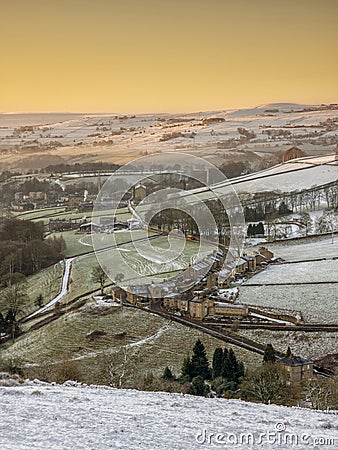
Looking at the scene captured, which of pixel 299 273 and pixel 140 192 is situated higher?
pixel 140 192

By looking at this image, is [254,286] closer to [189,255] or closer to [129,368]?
[189,255]

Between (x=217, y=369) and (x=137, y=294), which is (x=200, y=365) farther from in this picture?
(x=137, y=294)

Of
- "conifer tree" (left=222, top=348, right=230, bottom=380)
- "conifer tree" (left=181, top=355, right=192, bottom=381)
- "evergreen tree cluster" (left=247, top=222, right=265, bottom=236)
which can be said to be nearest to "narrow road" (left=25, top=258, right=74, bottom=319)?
"conifer tree" (left=181, top=355, right=192, bottom=381)

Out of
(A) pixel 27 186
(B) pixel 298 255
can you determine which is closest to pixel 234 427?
(B) pixel 298 255

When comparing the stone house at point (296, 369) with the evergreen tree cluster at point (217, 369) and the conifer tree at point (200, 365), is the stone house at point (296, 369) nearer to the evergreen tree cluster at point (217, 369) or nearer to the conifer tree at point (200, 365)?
the evergreen tree cluster at point (217, 369)

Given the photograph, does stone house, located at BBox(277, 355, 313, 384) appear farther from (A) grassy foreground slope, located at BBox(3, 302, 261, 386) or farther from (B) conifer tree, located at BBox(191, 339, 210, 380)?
(A) grassy foreground slope, located at BBox(3, 302, 261, 386)


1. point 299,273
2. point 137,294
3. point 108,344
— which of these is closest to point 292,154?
point 299,273

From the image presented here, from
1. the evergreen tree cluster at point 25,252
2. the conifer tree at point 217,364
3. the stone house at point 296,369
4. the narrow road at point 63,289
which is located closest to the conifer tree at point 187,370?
the conifer tree at point 217,364

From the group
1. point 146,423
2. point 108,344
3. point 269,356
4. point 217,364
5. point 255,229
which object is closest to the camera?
point 146,423
